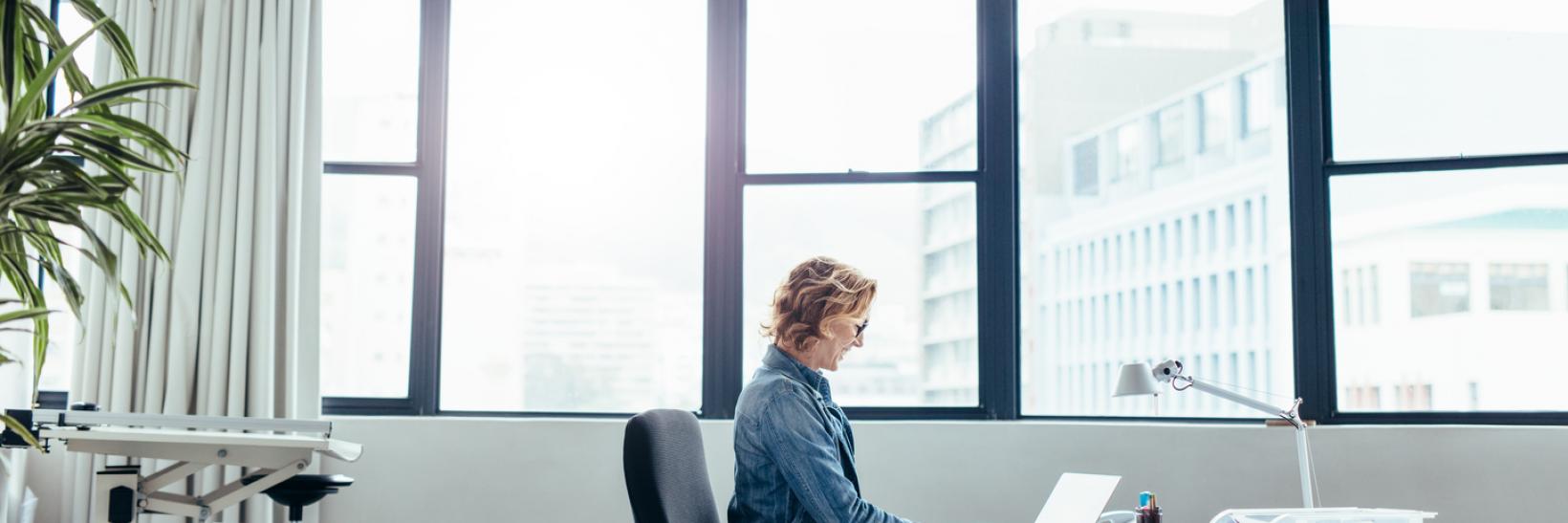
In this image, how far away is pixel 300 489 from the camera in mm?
3088

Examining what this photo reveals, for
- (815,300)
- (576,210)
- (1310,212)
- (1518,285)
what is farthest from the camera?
(576,210)

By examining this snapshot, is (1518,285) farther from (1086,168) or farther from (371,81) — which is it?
(371,81)

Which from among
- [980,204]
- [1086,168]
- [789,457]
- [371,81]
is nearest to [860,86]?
[980,204]

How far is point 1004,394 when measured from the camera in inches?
149

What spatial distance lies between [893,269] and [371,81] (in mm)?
1690

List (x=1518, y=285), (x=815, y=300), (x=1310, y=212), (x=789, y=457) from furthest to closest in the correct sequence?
(x=1310, y=212) → (x=1518, y=285) → (x=815, y=300) → (x=789, y=457)

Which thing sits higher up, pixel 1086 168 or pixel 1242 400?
pixel 1086 168

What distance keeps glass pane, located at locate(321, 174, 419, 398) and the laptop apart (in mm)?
2081

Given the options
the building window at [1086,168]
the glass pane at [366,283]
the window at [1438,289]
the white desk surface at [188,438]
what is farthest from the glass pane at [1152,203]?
the white desk surface at [188,438]

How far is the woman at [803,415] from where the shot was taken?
2.29 m

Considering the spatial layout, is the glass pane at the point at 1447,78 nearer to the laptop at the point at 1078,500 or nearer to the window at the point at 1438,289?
the window at the point at 1438,289

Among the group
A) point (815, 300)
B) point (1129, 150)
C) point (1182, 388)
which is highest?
point (1129, 150)

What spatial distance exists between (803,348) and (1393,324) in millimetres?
2042

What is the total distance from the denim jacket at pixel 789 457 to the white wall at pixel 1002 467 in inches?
49.9
